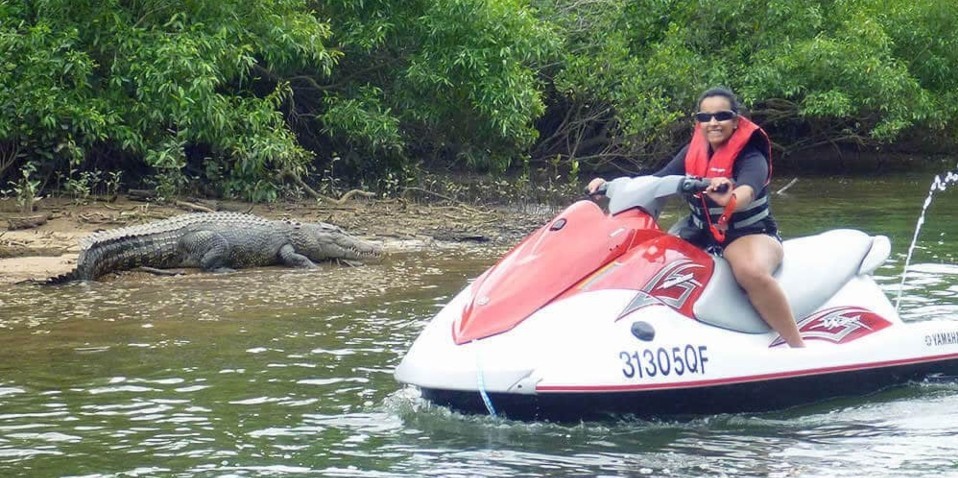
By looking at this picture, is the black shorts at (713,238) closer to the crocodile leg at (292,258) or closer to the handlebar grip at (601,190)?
the handlebar grip at (601,190)

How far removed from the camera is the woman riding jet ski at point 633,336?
5824mm

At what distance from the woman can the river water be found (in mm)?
556

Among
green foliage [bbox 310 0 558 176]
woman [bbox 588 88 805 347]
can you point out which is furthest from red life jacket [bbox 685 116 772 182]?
green foliage [bbox 310 0 558 176]

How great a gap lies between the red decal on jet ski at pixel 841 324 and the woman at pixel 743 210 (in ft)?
0.99

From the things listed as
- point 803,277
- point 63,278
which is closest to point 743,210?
point 803,277

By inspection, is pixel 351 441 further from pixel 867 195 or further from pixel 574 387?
pixel 867 195

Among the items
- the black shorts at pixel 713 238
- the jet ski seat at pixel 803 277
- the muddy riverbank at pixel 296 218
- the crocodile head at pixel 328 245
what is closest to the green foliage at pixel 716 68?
the muddy riverbank at pixel 296 218

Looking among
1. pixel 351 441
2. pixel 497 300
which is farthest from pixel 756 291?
pixel 351 441

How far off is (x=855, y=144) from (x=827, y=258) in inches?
810

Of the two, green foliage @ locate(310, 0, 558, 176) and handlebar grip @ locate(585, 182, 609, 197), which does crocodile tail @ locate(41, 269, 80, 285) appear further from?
green foliage @ locate(310, 0, 558, 176)

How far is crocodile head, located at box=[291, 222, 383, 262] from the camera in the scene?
12125 millimetres

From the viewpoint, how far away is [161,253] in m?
11.5

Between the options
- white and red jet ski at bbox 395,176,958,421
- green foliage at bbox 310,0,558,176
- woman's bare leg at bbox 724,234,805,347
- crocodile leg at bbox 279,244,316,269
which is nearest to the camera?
white and red jet ski at bbox 395,176,958,421

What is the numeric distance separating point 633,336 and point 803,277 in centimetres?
126
